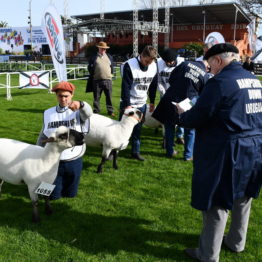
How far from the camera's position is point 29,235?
12.4 ft

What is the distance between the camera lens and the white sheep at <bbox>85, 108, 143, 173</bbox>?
5.68 meters

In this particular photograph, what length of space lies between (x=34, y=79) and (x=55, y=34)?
658cm

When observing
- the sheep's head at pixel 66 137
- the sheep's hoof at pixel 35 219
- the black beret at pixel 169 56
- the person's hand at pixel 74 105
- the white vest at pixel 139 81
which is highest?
the black beret at pixel 169 56

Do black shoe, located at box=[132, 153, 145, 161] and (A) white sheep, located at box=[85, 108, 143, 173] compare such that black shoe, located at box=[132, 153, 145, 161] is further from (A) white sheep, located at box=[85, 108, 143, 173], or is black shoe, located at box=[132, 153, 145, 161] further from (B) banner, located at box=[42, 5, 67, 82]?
(B) banner, located at box=[42, 5, 67, 82]

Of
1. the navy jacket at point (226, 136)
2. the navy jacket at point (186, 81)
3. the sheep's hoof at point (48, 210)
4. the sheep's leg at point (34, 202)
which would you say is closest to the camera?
the navy jacket at point (226, 136)

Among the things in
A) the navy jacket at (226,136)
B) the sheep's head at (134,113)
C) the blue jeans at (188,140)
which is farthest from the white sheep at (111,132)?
the navy jacket at (226,136)

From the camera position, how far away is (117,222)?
4141mm

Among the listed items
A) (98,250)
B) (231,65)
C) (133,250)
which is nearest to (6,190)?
(98,250)

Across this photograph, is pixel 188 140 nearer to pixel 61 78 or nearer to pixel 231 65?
pixel 231 65

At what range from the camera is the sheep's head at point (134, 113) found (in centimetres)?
571

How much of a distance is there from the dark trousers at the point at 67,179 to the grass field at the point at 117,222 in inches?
10.0

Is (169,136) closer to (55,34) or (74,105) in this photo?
(74,105)

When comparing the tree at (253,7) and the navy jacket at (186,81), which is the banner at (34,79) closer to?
the navy jacket at (186,81)

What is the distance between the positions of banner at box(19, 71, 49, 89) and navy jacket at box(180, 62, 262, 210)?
12604mm
